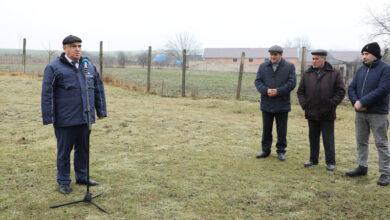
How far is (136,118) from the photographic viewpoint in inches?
378

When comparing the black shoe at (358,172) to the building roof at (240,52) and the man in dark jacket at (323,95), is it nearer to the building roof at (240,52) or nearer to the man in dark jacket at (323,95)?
the man in dark jacket at (323,95)

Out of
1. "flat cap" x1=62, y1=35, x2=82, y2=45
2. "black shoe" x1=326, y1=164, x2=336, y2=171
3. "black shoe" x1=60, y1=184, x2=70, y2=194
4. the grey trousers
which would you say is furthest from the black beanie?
"black shoe" x1=60, y1=184, x2=70, y2=194

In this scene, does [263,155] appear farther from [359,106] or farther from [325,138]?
[359,106]

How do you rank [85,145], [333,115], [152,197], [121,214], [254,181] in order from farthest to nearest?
[333,115] < [254,181] < [85,145] < [152,197] < [121,214]

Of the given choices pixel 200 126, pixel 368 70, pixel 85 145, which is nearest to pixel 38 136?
pixel 85 145

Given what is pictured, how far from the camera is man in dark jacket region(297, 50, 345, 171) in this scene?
542cm

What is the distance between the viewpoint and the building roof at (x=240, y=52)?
64.6 meters

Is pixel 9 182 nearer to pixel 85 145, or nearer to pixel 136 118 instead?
pixel 85 145

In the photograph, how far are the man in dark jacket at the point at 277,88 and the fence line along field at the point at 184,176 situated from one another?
62cm

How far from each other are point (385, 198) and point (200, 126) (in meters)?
5.12

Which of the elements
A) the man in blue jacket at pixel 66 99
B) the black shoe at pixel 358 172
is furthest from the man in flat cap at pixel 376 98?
the man in blue jacket at pixel 66 99

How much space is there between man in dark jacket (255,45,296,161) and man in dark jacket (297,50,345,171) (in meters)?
0.29

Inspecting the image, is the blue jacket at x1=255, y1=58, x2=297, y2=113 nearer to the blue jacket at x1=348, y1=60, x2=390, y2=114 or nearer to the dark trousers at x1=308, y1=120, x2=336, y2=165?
the dark trousers at x1=308, y1=120, x2=336, y2=165

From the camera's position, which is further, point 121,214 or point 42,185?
point 42,185
